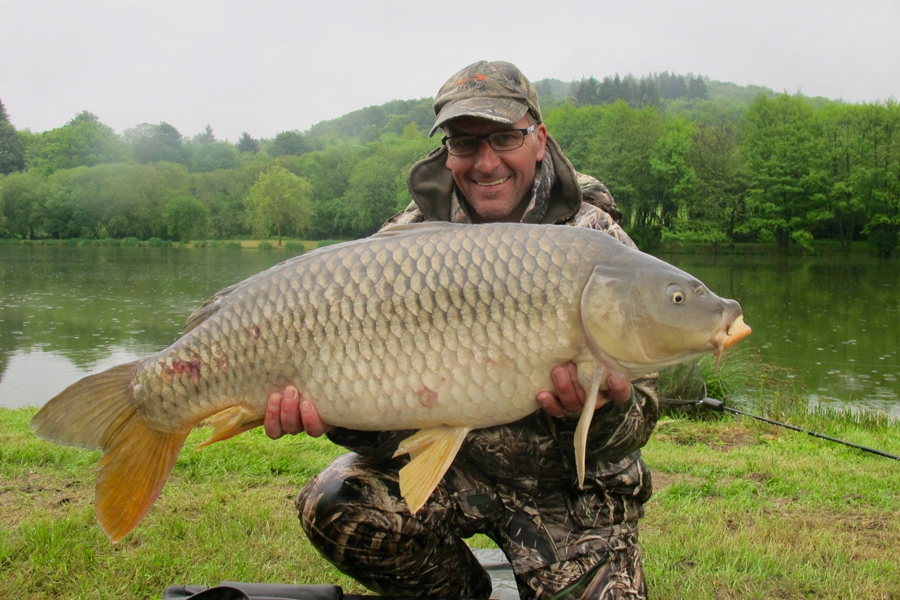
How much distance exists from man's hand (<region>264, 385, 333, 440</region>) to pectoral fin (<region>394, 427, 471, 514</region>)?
0.65 ft

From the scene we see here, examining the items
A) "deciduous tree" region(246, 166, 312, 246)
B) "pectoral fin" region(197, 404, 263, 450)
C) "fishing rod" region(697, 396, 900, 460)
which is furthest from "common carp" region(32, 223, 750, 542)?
"deciduous tree" region(246, 166, 312, 246)

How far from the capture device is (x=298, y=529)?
242cm

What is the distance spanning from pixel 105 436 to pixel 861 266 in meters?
24.5

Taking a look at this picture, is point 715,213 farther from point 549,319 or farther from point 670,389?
point 549,319

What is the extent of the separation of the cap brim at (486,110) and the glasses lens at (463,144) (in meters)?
0.07

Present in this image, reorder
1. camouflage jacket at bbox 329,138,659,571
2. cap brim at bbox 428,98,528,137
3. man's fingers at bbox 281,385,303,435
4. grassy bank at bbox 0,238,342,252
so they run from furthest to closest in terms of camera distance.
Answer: grassy bank at bbox 0,238,342,252
cap brim at bbox 428,98,528,137
camouflage jacket at bbox 329,138,659,571
man's fingers at bbox 281,385,303,435

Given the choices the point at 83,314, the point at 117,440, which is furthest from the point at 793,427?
the point at 83,314

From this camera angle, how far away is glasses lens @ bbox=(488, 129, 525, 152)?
6.70 feet

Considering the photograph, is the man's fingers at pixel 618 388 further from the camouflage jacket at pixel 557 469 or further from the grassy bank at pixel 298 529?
the grassy bank at pixel 298 529

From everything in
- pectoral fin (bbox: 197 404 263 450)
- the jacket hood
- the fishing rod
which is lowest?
the fishing rod

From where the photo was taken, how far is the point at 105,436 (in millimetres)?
1592

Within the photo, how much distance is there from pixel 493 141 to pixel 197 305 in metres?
11.5

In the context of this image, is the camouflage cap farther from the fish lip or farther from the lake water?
the lake water

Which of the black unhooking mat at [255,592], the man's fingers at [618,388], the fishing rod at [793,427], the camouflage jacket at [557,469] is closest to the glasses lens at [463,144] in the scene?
the camouflage jacket at [557,469]
